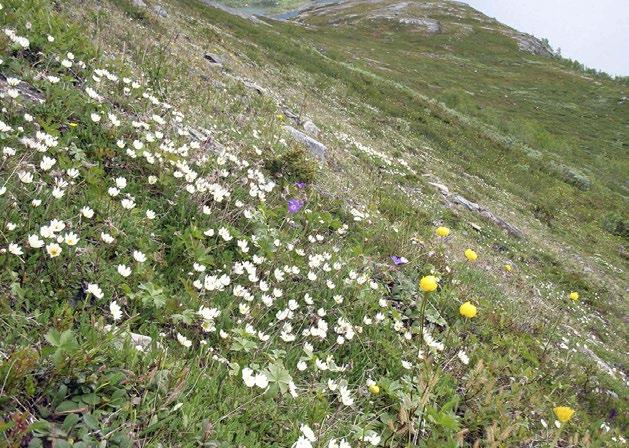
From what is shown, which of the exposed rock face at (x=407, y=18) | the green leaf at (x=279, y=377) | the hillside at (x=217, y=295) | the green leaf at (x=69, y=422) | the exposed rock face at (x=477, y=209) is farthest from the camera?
the exposed rock face at (x=407, y=18)

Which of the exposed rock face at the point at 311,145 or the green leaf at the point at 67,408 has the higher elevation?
the green leaf at the point at 67,408

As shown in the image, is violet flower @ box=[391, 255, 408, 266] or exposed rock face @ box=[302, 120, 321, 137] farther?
exposed rock face @ box=[302, 120, 321, 137]

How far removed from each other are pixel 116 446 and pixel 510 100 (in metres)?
80.9

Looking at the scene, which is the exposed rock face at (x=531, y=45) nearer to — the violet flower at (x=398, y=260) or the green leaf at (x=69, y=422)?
the violet flower at (x=398, y=260)

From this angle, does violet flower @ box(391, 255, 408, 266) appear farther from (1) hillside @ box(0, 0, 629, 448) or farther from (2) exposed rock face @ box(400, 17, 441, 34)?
(2) exposed rock face @ box(400, 17, 441, 34)

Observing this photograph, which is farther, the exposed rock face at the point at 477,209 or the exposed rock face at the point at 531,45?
the exposed rock face at the point at 531,45

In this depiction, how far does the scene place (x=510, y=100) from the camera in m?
73.9

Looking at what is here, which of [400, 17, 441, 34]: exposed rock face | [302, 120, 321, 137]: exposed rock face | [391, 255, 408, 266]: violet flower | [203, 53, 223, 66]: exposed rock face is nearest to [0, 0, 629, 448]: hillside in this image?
[391, 255, 408, 266]: violet flower

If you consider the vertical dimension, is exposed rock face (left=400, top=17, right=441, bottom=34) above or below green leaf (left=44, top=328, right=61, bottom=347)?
above

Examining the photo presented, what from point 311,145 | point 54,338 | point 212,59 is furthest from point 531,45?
point 54,338

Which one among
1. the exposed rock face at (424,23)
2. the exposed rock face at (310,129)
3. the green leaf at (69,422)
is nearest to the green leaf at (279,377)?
the green leaf at (69,422)

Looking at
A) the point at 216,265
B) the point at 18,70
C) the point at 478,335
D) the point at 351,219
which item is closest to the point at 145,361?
the point at 216,265

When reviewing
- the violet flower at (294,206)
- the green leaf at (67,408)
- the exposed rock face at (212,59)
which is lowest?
the exposed rock face at (212,59)

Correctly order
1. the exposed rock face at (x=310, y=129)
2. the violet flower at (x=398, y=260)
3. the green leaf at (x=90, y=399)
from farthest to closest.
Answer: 1. the exposed rock face at (x=310, y=129)
2. the violet flower at (x=398, y=260)
3. the green leaf at (x=90, y=399)
